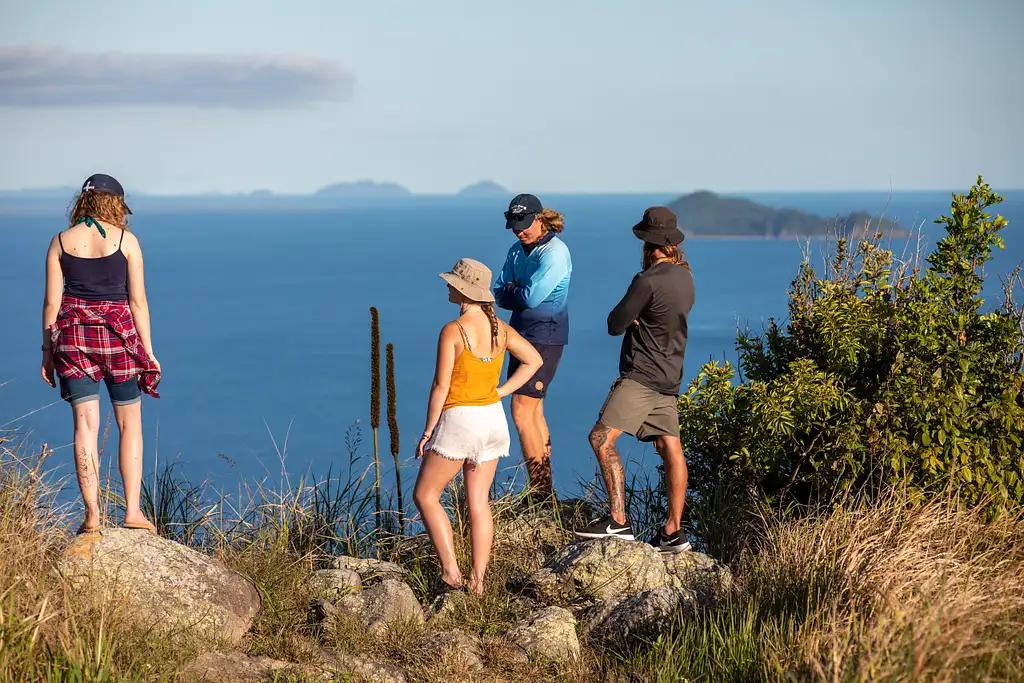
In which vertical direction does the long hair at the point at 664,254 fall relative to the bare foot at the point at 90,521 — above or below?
above

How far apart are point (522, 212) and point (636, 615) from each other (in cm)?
279

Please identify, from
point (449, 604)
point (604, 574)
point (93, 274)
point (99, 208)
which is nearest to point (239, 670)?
point (449, 604)

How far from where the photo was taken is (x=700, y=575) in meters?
6.19

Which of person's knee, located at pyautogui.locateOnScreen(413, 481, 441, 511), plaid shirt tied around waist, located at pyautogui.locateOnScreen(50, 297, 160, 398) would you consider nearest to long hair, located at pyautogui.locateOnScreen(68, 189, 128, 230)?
plaid shirt tied around waist, located at pyautogui.locateOnScreen(50, 297, 160, 398)

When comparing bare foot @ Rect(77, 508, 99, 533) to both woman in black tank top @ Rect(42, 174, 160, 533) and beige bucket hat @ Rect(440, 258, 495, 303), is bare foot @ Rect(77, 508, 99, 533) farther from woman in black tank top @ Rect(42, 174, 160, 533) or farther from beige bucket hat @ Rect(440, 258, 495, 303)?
beige bucket hat @ Rect(440, 258, 495, 303)

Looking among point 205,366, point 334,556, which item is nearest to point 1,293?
point 205,366

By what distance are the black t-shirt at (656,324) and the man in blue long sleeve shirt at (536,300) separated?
0.86 m

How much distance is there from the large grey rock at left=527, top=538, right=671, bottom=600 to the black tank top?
3.07 metres

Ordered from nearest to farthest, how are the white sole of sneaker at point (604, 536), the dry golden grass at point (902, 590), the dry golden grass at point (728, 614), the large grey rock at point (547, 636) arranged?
the dry golden grass at point (902, 590) < the dry golden grass at point (728, 614) < the large grey rock at point (547, 636) < the white sole of sneaker at point (604, 536)

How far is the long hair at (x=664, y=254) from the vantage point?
6.32 m

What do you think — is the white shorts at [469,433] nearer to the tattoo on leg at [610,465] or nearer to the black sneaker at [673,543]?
the tattoo on leg at [610,465]

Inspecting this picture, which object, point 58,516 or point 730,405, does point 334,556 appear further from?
point 730,405

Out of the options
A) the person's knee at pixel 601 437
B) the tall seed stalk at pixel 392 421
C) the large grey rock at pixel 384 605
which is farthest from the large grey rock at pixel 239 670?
the person's knee at pixel 601 437

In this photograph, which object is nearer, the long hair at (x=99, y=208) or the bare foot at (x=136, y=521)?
the long hair at (x=99, y=208)
